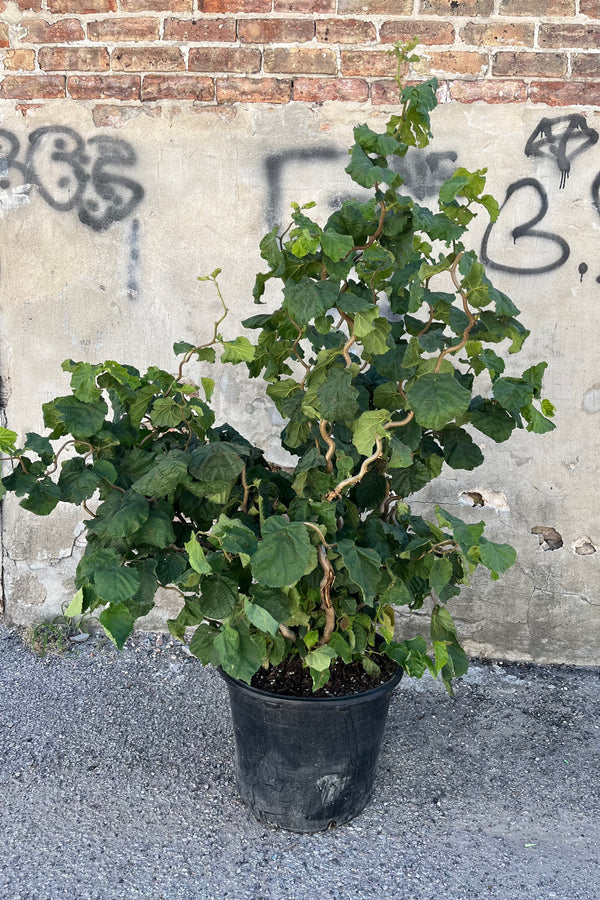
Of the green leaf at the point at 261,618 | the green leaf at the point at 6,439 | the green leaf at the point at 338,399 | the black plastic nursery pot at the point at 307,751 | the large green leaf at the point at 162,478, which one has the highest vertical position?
the green leaf at the point at 338,399

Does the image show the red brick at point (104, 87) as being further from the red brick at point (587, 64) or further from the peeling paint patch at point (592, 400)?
the peeling paint patch at point (592, 400)

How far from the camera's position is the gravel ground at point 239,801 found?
1948mm

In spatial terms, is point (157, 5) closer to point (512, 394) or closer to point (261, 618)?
point (512, 394)

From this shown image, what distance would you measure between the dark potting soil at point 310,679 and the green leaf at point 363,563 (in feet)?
1.41

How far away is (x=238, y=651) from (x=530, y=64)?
6.89 feet

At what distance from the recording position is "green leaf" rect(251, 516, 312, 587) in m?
1.65

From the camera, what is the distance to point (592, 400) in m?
2.80

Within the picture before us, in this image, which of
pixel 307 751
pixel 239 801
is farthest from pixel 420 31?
pixel 239 801

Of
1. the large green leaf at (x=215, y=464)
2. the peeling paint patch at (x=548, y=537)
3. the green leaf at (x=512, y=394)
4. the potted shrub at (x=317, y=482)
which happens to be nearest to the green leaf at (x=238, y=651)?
the potted shrub at (x=317, y=482)

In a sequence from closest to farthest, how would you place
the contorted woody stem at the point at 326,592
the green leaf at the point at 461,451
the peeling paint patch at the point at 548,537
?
the contorted woody stem at the point at 326,592 < the green leaf at the point at 461,451 < the peeling paint patch at the point at 548,537

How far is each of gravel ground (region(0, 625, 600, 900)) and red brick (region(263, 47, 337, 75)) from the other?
6.99ft

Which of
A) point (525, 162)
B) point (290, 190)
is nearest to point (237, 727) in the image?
point (290, 190)

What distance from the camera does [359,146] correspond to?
168cm

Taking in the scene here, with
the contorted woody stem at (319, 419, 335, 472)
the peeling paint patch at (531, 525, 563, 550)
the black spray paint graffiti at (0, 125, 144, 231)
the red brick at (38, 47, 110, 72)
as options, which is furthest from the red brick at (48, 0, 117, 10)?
the peeling paint patch at (531, 525, 563, 550)
